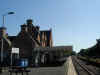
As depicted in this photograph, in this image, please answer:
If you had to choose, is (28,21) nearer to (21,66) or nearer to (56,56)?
(56,56)

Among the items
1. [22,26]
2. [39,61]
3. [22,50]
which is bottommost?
[39,61]

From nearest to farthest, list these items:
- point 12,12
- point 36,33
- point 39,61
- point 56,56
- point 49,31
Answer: point 12,12 → point 39,61 → point 56,56 → point 36,33 → point 49,31

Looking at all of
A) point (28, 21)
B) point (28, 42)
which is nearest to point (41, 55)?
point (28, 42)

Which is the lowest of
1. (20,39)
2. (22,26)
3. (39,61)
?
Answer: (39,61)

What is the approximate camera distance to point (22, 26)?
171ft

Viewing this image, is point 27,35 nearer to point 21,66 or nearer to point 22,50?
point 22,50

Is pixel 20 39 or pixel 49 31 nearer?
pixel 20 39

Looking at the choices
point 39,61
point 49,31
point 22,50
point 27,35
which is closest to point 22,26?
point 27,35

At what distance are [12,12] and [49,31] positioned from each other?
46356 mm

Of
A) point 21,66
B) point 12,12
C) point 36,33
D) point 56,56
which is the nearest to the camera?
point 21,66

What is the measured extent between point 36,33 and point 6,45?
35.6 feet

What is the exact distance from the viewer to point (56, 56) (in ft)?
170

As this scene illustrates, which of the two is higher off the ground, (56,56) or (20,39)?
(20,39)

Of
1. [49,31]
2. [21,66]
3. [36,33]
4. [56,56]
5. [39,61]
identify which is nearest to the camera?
[21,66]
